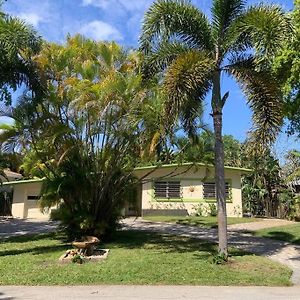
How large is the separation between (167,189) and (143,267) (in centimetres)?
1784

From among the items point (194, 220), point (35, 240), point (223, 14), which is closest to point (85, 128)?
point (35, 240)

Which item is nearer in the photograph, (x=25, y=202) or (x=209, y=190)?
(x=209, y=190)

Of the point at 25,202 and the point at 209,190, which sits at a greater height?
the point at 209,190

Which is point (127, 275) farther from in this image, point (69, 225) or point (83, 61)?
point (83, 61)

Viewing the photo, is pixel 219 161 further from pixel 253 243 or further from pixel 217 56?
pixel 253 243

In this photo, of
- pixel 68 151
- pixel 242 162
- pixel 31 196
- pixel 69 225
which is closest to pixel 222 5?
pixel 68 151

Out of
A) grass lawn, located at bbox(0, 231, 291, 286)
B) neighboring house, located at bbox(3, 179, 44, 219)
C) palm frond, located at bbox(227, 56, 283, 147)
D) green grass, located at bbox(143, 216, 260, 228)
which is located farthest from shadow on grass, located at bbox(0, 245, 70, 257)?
neighboring house, located at bbox(3, 179, 44, 219)

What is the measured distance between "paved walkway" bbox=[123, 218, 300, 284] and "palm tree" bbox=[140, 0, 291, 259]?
224 cm

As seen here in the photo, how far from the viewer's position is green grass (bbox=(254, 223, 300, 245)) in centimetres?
1729

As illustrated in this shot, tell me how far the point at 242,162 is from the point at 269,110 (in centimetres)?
2795

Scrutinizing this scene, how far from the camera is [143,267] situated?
34.9 feet

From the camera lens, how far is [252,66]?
1227 cm

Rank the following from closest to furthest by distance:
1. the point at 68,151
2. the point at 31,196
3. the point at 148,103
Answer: the point at 148,103
the point at 68,151
the point at 31,196

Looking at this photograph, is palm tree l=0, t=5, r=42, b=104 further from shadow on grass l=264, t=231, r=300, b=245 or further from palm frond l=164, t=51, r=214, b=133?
shadow on grass l=264, t=231, r=300, b=245
